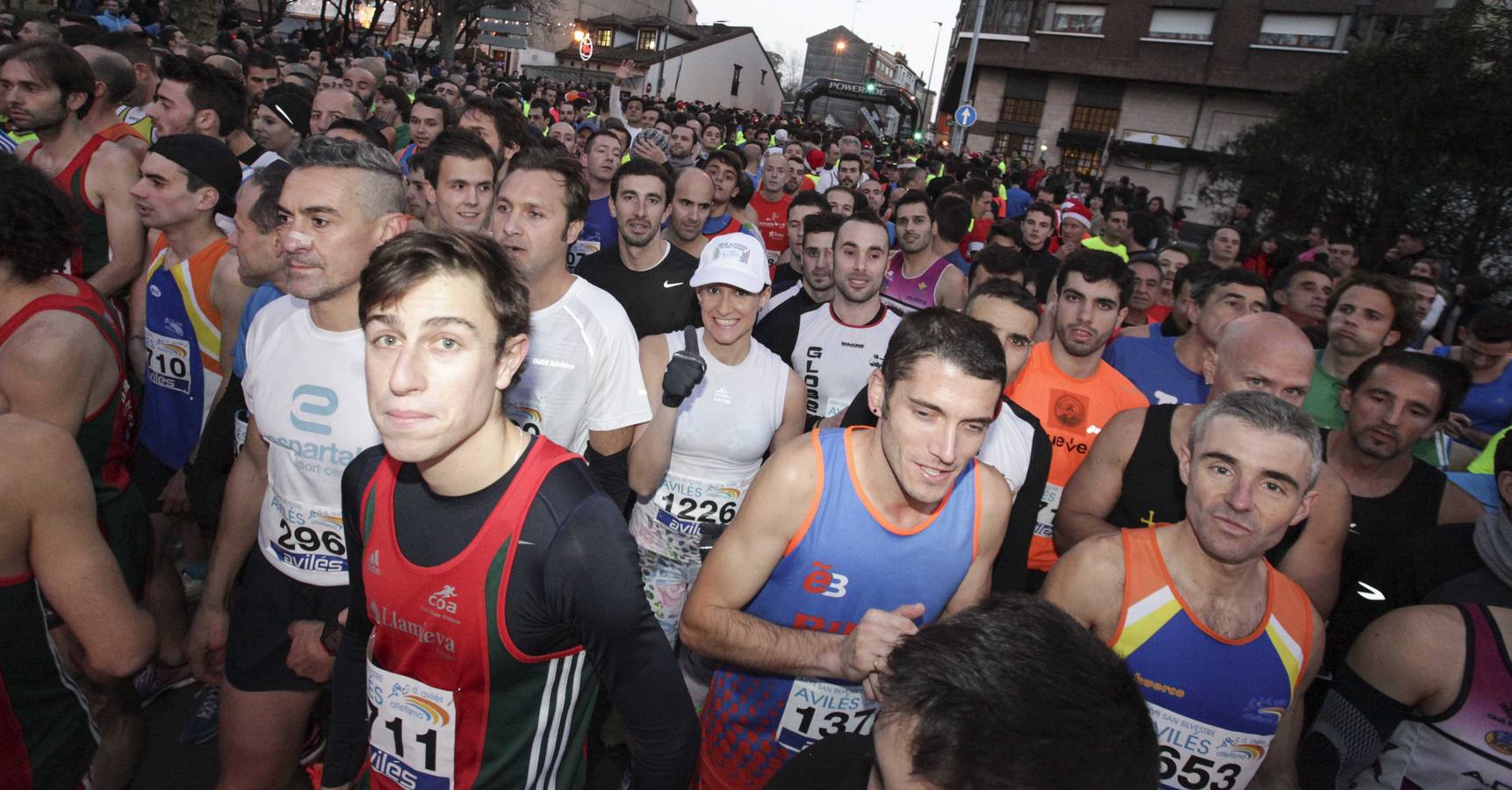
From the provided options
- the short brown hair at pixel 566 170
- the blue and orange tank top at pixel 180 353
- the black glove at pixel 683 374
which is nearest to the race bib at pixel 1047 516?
the black glove at pixel 683 374

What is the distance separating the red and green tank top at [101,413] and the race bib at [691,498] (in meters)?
2.12

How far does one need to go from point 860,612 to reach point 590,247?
490cm

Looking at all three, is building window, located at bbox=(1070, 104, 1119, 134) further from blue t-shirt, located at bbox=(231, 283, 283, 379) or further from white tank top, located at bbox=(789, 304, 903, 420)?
blue t-shirt, located at bbox=(231, 283, 283, 379)

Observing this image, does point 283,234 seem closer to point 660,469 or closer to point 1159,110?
point 660,469

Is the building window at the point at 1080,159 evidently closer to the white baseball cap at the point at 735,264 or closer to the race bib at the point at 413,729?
the white baseball cap at the point at 735,264

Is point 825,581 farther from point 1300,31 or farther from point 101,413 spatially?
point 1300,31

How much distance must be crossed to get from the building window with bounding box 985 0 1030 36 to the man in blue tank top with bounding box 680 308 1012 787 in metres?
46.3

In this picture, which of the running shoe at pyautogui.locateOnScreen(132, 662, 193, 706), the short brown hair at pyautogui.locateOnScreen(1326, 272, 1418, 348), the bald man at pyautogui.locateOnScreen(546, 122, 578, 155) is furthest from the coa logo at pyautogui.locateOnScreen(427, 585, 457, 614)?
the bald man at pyautogui.locateOnScreen(546, 122, 578, 155)

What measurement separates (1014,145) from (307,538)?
154 feet

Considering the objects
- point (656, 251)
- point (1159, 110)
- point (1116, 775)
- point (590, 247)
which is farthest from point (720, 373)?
point (1159, 110)

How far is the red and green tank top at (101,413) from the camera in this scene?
8.54ft

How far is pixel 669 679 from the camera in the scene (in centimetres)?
180

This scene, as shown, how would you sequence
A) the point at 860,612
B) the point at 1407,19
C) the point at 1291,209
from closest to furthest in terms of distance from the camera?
1. the point at 860,612
2. the point at 1291,209
3. the point at 1407,19

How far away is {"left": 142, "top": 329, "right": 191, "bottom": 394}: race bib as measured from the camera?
371 centimetres
